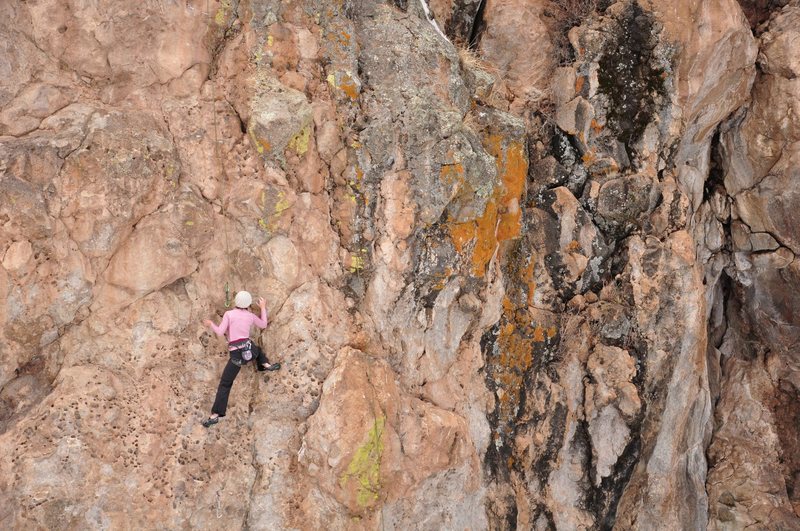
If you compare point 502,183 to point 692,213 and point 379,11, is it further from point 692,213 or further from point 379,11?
point 692,213

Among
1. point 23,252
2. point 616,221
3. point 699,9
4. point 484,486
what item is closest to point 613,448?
point 484,486

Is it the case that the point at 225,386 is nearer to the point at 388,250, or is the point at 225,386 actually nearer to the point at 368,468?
the point at 368,468

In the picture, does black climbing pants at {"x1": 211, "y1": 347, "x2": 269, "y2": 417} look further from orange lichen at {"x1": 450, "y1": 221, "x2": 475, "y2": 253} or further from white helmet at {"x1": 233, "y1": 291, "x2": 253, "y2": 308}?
orange lichen at {"x1": 450, "y1": 221, "x2": 475, "y2": 253}

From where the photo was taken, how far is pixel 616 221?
9539mm

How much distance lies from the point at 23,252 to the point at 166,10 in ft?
11.4

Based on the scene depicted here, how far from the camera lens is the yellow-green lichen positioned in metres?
7.53

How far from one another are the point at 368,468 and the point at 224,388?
208 cm

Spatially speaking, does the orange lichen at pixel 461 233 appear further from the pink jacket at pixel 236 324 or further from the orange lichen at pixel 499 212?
the pink jacket at pixel 236 324

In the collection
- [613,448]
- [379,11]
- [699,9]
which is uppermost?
[699,9]

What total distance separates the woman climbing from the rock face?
0.32 metres

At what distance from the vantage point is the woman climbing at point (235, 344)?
23.8 feet

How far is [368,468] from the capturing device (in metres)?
7.63

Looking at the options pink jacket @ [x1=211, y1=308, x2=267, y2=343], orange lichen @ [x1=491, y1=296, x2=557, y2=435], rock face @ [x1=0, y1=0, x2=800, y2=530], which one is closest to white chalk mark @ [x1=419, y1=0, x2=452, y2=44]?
rock face @ [x1=0, y1=0, x2=800, y2=530]

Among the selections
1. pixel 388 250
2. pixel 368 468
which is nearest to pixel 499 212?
pixel 388 250
